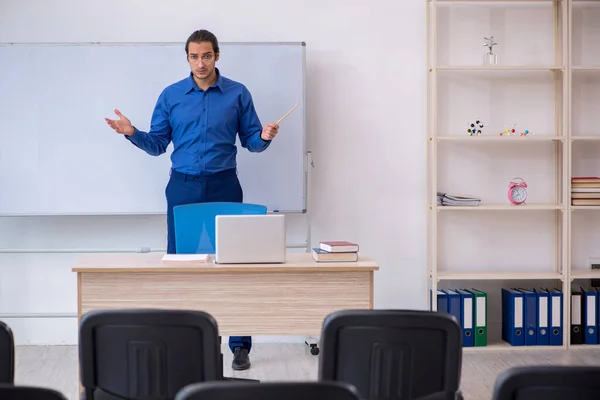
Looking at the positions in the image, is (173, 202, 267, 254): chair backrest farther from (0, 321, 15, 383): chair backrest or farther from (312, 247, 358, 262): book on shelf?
(0, 321, 15, 383): chair backrest

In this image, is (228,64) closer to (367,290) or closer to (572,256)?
(367,290)

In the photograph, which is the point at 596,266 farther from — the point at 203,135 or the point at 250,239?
the point at 250,239

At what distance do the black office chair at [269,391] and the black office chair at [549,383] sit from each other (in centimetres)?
35

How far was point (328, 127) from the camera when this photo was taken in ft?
16.9

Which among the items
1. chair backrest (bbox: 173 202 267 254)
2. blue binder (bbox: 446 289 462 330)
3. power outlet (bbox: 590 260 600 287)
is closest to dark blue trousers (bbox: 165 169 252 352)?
chair backrest (bbox: 173 202 267 254)

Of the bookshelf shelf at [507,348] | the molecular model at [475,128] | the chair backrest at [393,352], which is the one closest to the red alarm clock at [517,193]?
the molecular model at [475,128]

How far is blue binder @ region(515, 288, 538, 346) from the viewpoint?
4.96 m

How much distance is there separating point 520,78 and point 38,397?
4.54 metres

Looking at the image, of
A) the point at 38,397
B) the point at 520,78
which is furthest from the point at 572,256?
the point at 38,397

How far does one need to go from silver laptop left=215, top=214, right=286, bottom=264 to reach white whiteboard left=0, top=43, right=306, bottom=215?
1759mm

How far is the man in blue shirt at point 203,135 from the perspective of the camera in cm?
446

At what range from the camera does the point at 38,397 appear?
139 cm

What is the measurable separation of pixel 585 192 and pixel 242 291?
2.88m

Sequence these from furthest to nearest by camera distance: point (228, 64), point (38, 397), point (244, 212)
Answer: point (228, 64) < point (244, 212) < point (38, 397)
